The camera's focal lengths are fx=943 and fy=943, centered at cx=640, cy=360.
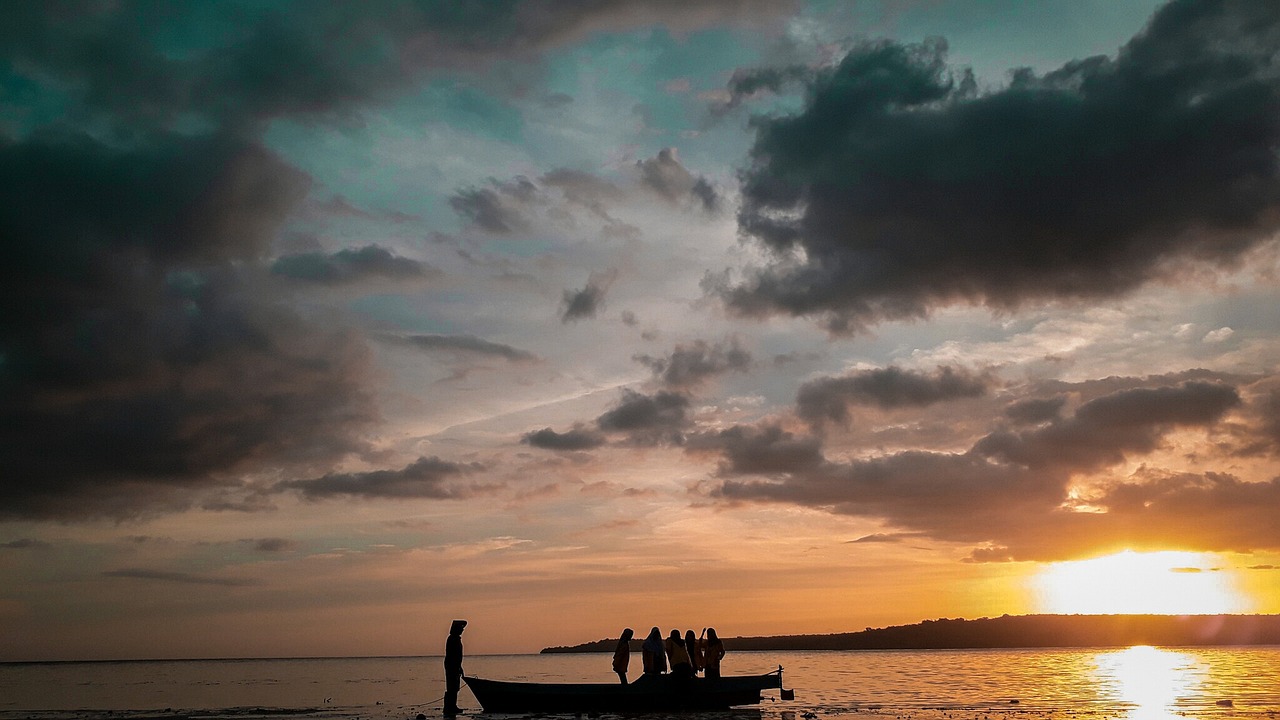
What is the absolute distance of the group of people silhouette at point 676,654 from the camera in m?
38.8

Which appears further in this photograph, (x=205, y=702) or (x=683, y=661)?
(x=205, y=702)

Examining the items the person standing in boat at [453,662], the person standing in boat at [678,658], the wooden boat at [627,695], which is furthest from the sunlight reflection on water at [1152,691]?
the person standing in boat at [453,662]

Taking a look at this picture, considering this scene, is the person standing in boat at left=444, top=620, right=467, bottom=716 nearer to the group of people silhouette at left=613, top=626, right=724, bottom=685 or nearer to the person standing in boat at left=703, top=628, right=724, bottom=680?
the group of people silhouette at left=613, top=626, right=724, bottom=685

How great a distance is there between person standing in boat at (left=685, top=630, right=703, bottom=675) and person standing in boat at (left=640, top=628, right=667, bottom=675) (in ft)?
3.94

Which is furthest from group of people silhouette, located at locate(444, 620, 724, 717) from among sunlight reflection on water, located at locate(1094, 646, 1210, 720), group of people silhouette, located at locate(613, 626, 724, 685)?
sunlight reflection on water, located at locate(1094, 646, 1210, 720)

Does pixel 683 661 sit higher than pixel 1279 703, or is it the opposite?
pixel 683 661

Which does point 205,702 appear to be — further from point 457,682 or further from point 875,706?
point 875,706

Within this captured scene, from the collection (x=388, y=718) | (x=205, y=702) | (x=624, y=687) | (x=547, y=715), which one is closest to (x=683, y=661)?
(x=624, y=687)

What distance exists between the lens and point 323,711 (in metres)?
46.2

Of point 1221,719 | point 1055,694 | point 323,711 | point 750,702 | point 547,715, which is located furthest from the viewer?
point 1055,694

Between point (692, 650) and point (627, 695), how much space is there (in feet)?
10.7

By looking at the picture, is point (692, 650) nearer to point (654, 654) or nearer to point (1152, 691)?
point (654, 654)

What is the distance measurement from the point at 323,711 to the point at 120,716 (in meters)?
8.81

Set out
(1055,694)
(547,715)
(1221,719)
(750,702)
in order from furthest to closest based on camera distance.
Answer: (1055,694), (750,702), (547,715), (1221,719)
